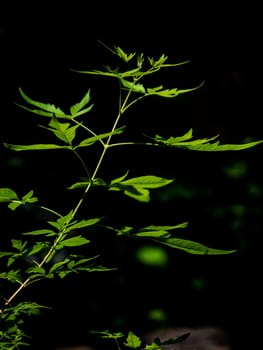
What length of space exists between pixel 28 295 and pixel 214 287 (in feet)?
5.04

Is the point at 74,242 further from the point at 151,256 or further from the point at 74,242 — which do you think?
the point at 151,256

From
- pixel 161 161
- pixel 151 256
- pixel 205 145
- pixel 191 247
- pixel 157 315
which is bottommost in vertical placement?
pixel 157 315

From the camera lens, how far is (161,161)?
18.1 feet

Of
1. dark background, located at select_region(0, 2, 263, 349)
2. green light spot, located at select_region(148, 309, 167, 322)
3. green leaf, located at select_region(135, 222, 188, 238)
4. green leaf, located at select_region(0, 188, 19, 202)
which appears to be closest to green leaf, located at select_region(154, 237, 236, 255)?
green leaf, located at select_region(135, 222, 188, 238)

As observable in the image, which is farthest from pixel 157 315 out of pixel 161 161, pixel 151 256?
pixel 161 161

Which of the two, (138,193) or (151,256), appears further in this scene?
(151,256)

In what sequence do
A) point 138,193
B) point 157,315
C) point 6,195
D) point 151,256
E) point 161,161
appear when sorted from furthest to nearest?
A: point 161,161 < point 151,256 < point 157,315 < point 6,195 < point 138,193

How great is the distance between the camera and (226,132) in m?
5.86

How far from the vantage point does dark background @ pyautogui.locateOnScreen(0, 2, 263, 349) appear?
179 inches

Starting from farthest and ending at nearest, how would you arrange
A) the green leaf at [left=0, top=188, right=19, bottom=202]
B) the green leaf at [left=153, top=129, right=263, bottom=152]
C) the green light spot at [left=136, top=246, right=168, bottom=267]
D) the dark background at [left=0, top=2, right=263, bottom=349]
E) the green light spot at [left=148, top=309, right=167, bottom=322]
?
the green light spot at [left=136, top=246, right=168, bottom=267], the dark background at [left=0, top=2, right=263, bottom=349], the green light spot at [left=148, top=309, right=167, bottom=322], the green leaf at [left=0, top=188, right=19, bottom=202], the green leaf at [left=153, top=129, right=263, bottom=152]

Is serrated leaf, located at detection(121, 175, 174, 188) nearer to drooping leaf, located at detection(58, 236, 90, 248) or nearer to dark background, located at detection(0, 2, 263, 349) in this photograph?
drooping leaf, located at detection(58, 236, 90, 248)

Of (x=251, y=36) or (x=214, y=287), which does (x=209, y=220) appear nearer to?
(x=214, y=287)

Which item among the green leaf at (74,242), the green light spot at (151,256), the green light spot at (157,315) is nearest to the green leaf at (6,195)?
the green leaf at (74,242)

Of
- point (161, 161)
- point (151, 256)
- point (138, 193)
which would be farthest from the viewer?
point (161, 161)
